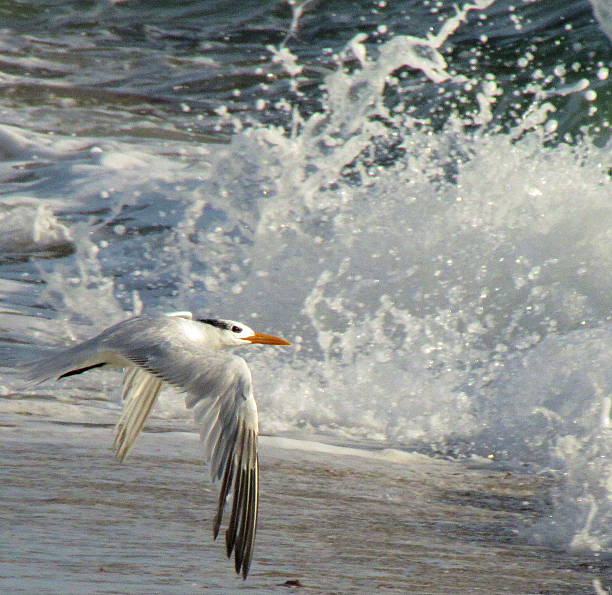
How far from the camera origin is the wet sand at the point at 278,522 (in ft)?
11.0

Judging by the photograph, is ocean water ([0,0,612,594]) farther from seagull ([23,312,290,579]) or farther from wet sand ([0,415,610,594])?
seagull ([23,312,290,579])

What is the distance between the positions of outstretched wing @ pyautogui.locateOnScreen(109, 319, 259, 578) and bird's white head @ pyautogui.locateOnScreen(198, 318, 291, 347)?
0.45 m

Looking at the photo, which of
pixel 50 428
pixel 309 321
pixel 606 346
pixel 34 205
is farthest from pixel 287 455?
pixel 34 205

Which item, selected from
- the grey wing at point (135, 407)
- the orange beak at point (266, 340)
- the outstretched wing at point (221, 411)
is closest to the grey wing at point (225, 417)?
the outstretched wing at point (221, 411)

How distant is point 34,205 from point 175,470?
19.3 feet

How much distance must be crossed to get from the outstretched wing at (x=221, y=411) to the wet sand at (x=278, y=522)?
165 millimetres

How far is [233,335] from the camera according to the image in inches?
191

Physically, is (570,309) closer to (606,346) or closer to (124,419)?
(606,346)

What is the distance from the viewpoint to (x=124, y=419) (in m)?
4.39

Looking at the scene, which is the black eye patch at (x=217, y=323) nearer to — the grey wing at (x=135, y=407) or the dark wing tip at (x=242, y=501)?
the grey wing at (x=135, y=407)

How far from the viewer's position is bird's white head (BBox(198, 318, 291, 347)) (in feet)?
15.7

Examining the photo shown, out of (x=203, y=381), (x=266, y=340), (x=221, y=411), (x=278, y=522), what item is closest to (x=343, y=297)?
(x=266, y=340)

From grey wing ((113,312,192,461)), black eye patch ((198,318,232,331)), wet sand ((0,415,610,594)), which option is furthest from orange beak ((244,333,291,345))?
grey wing ((113,312,192,461))

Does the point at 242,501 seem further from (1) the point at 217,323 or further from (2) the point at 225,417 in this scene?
(1) the point at 217,323
